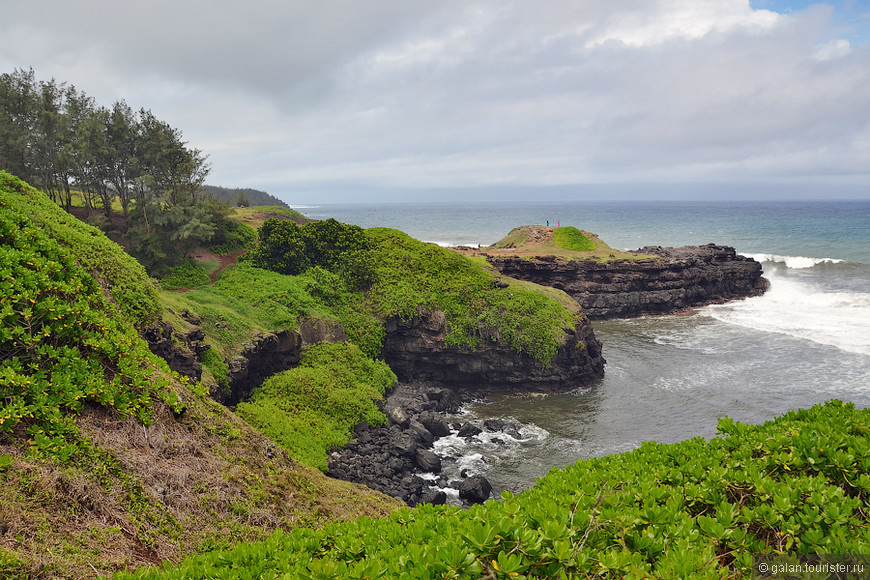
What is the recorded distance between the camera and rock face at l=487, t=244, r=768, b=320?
48.9m

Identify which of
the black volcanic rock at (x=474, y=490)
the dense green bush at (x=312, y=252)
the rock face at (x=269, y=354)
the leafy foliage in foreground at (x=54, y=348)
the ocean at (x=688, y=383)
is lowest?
the black volcanic rock at (x=474, y=490)

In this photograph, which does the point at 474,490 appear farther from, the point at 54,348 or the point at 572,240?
the point at 572,240

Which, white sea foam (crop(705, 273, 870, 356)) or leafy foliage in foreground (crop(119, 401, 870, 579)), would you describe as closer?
leafy foliage in foreground (crop(119, 401, 870, 579))

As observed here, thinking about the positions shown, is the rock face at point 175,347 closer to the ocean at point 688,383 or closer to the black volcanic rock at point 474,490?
the black volcanic rock at point 474,490

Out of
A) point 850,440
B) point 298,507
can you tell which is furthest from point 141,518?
point 850,440

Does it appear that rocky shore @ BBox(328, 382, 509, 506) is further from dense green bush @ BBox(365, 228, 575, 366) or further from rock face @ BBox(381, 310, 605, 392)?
dense green bush @ BBox(365, 228, 575, 366)

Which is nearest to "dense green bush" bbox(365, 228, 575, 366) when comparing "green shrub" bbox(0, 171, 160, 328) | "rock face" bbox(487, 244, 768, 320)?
"rock face" bbox(487, 244, 768, 320)

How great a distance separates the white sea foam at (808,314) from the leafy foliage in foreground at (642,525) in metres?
38.4

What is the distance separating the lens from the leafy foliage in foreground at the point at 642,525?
4090 millimetres

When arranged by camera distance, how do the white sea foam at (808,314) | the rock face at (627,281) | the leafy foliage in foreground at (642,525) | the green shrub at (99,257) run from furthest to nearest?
1. the rock face at (627,281)
2. the white sea foam at (808,314)
3. the green shrub at (99,257)
4. the leafy foliage in foreground at (642,525)

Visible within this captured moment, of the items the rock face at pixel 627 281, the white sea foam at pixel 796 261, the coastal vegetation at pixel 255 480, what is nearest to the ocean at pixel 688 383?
the rock face at pixel 627 281

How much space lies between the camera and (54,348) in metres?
9.16

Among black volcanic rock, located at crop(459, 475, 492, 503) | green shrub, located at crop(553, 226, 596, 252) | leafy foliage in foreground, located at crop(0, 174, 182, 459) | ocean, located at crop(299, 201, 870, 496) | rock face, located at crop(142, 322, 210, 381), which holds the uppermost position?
green shrub, located at crop(553, 226, 596, 252)

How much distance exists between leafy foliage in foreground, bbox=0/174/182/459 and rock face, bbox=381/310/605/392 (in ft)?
66.2
